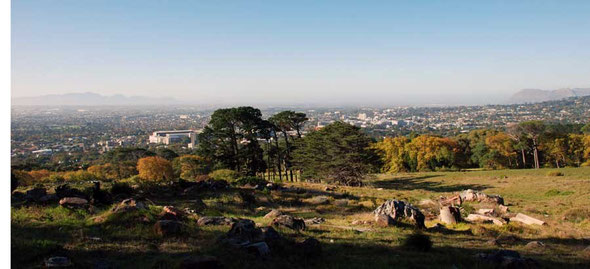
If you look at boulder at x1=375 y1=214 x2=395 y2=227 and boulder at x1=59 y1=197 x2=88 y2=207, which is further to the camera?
boulder at x1=375 y1=214 x2=395 y2=227

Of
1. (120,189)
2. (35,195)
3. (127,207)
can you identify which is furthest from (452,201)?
(35,195)

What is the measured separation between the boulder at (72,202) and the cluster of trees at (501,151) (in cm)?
4585

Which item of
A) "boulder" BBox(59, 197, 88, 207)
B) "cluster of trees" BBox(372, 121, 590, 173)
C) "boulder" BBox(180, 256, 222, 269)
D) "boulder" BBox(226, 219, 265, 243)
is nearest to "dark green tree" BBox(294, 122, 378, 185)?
"cluster of trees" BBox(372, 121, 590, 173)

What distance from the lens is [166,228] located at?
9.75 metres

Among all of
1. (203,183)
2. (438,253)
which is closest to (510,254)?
(438,253)

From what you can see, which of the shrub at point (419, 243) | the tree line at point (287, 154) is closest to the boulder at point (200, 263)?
the shrub at point (419, 243)

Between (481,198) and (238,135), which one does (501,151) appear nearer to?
(481,198)

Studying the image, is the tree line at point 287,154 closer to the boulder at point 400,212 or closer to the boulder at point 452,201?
the boulder at point 452,201

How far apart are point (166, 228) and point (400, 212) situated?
9279mm

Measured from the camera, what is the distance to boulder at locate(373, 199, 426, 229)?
13.7 metres

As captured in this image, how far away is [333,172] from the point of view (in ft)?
118

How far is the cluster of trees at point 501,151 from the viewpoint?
54594 mm

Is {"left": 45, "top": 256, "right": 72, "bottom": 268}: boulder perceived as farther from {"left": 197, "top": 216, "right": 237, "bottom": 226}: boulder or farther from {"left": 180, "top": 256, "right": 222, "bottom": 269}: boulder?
{"left": 197, "top": 216, "right": 237, "bottom": 226}: boulder

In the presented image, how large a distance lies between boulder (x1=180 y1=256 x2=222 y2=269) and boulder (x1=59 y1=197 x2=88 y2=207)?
8447 millimetres
